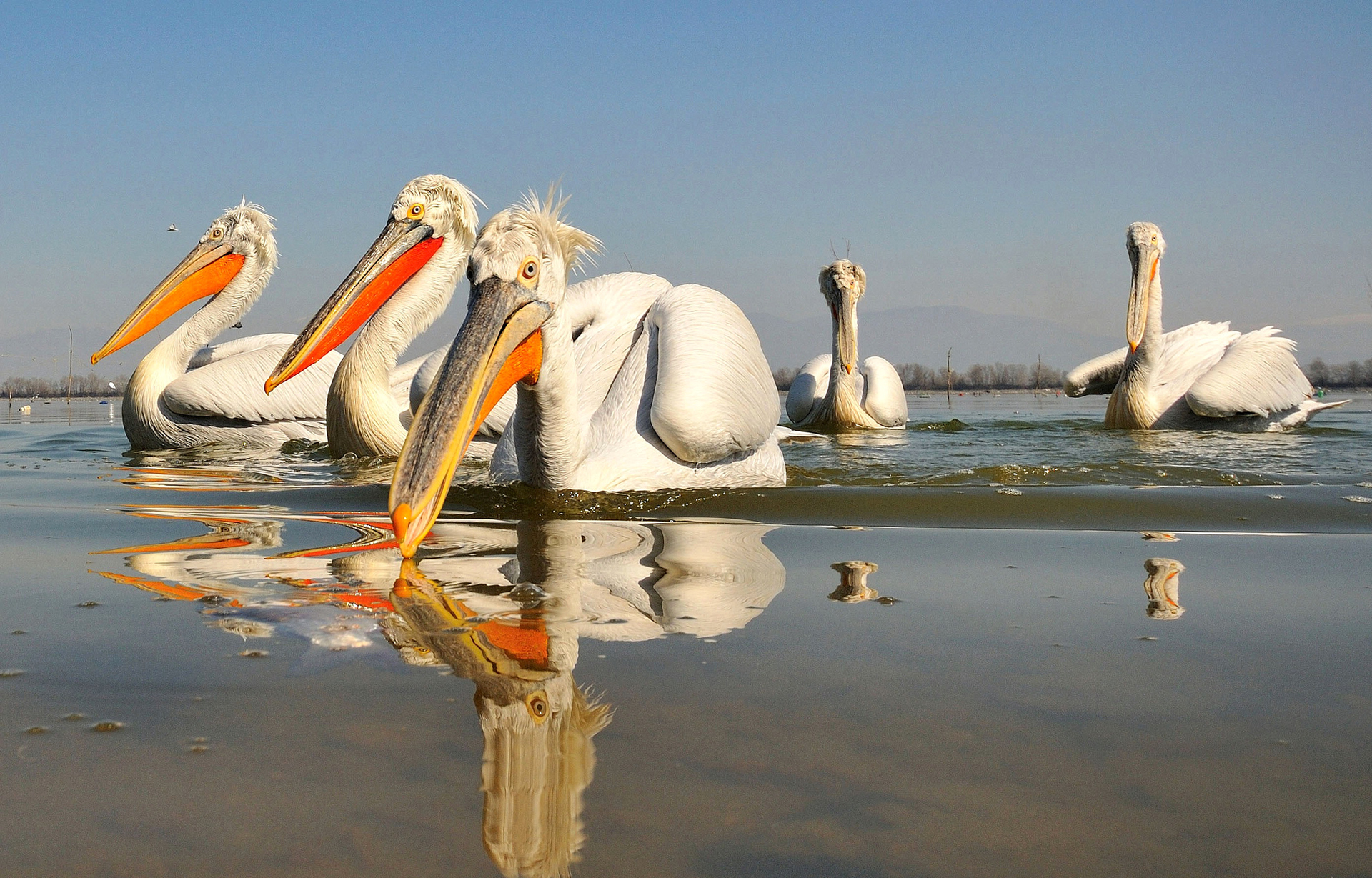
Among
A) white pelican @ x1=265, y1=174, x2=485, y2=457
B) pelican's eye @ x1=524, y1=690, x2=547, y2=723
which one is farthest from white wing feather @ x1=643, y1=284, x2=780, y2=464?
pelican's eye @ x1=524, y1=690, x2=547, y2=723

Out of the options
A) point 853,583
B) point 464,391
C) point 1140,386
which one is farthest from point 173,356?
point 1140,386

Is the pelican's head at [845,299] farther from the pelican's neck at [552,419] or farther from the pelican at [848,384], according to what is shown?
the pelican's neck at [552,419]

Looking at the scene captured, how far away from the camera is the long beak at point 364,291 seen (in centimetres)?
559

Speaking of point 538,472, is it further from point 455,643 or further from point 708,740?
point 708,740

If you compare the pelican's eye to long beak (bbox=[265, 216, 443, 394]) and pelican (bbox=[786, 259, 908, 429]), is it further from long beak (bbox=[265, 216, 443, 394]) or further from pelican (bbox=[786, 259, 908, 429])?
pelican (bbox=[786, 259, 908, 429])

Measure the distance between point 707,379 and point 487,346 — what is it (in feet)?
3.60

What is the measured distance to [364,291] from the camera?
583cm

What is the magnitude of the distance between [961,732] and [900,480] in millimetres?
3385

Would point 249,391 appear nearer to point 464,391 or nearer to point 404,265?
point 404,265

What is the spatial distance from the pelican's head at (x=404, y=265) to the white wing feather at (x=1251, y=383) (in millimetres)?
6013

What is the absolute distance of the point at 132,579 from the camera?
2.29 meters

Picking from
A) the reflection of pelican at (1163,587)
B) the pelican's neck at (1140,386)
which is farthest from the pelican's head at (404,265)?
the pelican's neck at (1140,386)

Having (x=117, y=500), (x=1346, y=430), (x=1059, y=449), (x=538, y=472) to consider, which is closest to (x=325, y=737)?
(x=538, y=472)

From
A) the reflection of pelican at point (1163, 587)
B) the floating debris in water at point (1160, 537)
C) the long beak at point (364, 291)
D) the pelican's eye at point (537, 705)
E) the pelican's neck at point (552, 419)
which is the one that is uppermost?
the long beak at point (364, 291)
